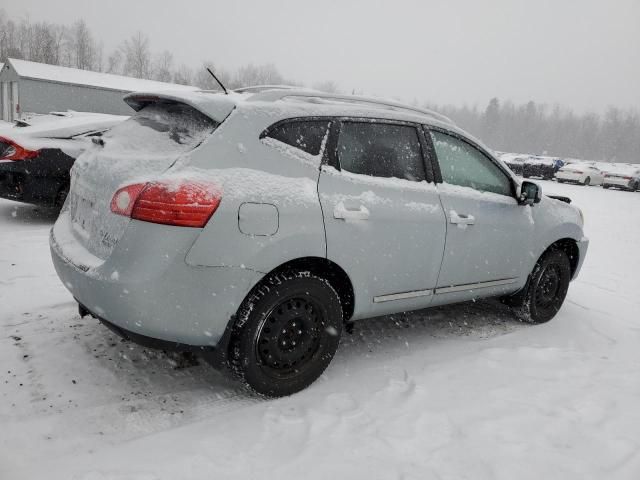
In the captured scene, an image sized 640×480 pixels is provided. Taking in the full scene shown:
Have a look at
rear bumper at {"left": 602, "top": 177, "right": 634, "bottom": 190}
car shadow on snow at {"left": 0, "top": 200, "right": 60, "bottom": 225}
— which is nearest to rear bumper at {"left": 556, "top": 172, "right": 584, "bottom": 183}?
rear bumper at {"left": 602, "top": 177, "right": 634, "bottom": 190}

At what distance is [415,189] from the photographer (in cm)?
342

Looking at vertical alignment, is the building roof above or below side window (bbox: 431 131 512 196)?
above

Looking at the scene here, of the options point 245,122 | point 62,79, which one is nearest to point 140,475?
point 245,122

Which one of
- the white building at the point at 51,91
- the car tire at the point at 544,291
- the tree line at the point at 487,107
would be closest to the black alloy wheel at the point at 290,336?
the car tire at the point at 544,291

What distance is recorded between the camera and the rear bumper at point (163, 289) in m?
2.45

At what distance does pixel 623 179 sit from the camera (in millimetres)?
27000

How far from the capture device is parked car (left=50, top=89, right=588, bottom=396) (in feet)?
8.18

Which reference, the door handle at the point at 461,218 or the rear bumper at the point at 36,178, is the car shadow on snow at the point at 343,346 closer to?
the door handle at the point at 461,218

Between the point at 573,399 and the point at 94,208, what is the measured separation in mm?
3143

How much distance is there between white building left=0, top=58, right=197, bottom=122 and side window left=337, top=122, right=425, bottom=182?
32717mm

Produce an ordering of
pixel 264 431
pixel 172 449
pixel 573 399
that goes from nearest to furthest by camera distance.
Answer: pixel 172 449 → pixel 264 431 → pixel 573 399

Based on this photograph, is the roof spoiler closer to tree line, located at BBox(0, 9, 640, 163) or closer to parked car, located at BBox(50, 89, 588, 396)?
parked car, located at BBox(50, 89, 588, 396)

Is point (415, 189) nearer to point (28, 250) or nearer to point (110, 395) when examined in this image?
point (110, 395)

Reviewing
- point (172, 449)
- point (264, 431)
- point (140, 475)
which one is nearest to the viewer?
point (140, 475)
